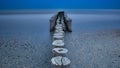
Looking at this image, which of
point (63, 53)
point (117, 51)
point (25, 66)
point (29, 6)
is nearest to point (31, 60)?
point (25, 66)

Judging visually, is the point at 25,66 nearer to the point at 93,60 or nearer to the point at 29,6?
the point at 93,60

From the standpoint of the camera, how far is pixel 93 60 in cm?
433

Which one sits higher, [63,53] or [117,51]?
[63,53]

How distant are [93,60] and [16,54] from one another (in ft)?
5.97

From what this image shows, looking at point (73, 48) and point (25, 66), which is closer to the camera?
point (25, 66)

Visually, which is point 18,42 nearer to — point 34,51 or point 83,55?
point 34,51

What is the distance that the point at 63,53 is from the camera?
296cm

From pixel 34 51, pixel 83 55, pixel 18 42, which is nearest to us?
pixel 83 55

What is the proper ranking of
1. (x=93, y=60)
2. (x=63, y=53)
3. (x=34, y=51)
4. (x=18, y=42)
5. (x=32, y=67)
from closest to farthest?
(x=63, y=53), (x=32, y=67), (x=93, y=60), (x=34, y=51), (x=18, y=42)

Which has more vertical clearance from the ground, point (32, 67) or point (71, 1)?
point (71, 1)

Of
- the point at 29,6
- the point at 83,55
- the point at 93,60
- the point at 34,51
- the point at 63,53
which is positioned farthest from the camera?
the point at 29,6

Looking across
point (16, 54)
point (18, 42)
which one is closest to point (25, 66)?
point (16, 54)

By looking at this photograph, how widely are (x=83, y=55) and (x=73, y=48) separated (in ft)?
2.21

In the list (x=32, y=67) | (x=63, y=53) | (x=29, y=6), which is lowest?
(x=32, y=67)
